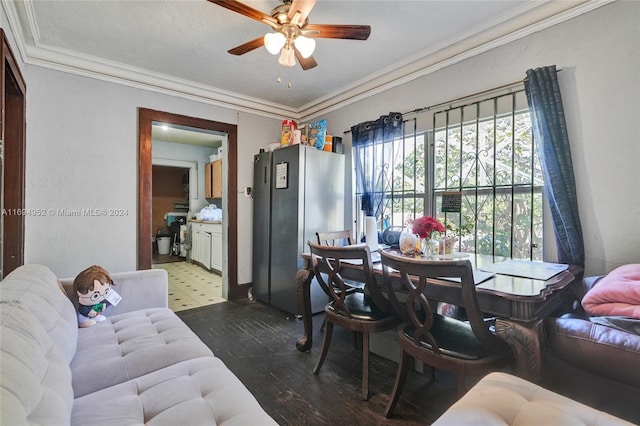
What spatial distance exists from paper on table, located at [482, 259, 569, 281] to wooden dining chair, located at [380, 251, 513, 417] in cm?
39

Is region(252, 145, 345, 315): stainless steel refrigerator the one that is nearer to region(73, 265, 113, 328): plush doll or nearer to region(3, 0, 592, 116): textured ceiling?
region(3, 0, 592, 116): textured ceiling

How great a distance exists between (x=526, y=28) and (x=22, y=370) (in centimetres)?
314

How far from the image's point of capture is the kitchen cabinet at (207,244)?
4.91 meters

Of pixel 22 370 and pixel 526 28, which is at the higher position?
pixel 526 28

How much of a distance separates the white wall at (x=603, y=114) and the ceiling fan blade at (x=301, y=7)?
5.38 ft

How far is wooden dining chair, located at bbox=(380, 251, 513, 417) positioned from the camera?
1.31m

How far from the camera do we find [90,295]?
1.71 m

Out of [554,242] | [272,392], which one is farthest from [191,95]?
[554,242]

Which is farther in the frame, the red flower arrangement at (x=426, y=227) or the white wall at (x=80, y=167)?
the white wall at (x=80, y=167)

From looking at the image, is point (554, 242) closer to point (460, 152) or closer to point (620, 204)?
point (620, 204)

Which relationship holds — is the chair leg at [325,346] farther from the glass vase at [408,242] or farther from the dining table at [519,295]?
the glass vase at [408,242]

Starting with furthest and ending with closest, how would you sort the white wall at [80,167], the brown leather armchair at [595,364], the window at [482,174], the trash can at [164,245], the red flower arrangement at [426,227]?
the trash can at [164,245], the white wall at [80,167], the window at [482,174], the red flower arrangement at [426,227], the brown leather armchair at [595,364]

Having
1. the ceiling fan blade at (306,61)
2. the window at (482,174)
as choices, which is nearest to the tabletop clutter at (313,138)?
the window at (482,174)

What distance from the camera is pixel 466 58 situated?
2.45 metres
